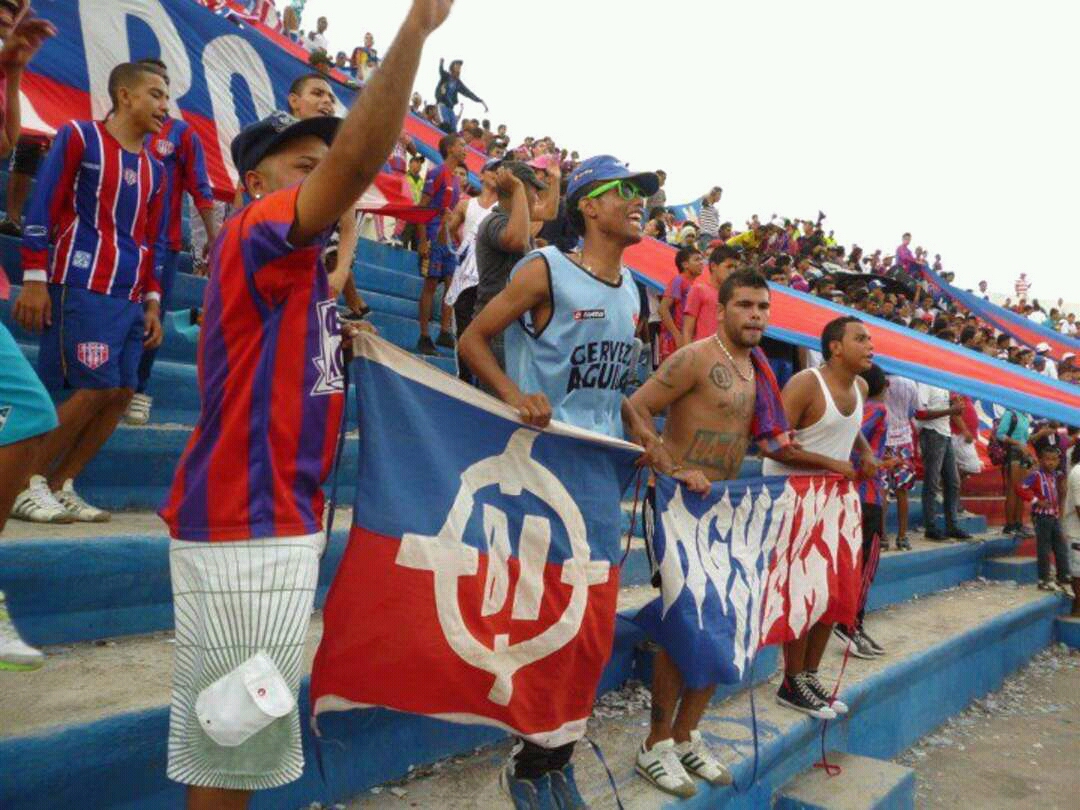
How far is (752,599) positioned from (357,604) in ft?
6.12

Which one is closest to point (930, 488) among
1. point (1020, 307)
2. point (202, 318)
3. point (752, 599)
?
point (752, 599)

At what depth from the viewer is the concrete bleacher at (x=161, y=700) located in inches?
83.2

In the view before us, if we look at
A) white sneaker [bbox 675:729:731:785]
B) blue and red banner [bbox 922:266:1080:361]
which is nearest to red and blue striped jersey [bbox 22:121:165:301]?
white sneaker [bbox 675:729:731:785]

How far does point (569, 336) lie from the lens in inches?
112

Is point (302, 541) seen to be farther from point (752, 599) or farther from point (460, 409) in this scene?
point (752, 599)

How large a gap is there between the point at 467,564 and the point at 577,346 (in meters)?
0.81

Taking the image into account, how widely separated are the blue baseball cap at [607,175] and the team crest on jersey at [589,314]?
519 millimetres

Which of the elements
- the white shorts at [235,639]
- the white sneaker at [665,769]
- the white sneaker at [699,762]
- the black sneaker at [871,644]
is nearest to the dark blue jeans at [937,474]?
the black sneaker at [871,644]

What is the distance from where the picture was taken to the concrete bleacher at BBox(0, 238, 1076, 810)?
2.11 meters

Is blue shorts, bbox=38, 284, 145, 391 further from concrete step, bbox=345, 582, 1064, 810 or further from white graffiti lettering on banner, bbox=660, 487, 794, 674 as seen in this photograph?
white graffiti lettering on banner, bbox=660, 487, 794, 674

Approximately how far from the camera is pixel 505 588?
8.59 ft

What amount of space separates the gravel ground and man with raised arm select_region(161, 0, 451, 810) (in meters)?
4.43

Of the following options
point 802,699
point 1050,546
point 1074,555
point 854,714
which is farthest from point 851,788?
point 1050,546

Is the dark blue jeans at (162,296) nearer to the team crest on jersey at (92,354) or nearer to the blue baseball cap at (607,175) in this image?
the team crest on jersey at (92,354)
